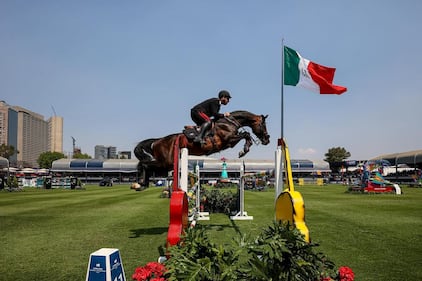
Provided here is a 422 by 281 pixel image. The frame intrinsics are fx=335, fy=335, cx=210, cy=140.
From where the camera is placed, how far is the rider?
6605 millimetres

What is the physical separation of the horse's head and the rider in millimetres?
656

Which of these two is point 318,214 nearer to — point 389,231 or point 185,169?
point 389,231

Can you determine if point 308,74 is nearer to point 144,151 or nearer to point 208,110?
point 208,110

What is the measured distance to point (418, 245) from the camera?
729cm

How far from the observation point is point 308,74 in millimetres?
6469

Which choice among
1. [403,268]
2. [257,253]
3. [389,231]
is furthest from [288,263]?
[389,231]

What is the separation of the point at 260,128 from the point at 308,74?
4.76ft

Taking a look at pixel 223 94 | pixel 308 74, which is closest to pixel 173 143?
pixel 223 94

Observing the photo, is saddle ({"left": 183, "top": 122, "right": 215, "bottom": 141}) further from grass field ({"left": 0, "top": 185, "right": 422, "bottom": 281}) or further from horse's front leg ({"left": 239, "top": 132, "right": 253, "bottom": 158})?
grass field ({"left": 0, "top": 185, "right": 422, "bottom": 281})

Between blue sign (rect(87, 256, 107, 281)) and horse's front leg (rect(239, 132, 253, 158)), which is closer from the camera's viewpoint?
blue sign (rect(87, 256, 107, 281))

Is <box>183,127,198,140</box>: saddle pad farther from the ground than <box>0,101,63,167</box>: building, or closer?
closer

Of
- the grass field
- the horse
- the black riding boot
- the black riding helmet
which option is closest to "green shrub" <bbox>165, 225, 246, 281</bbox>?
the grass field

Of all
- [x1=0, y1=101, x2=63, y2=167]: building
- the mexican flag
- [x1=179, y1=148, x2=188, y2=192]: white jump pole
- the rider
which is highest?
[x1=0, y1=101, x2=63, y2=167]: building

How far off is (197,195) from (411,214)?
Answer: 806 centimetres
